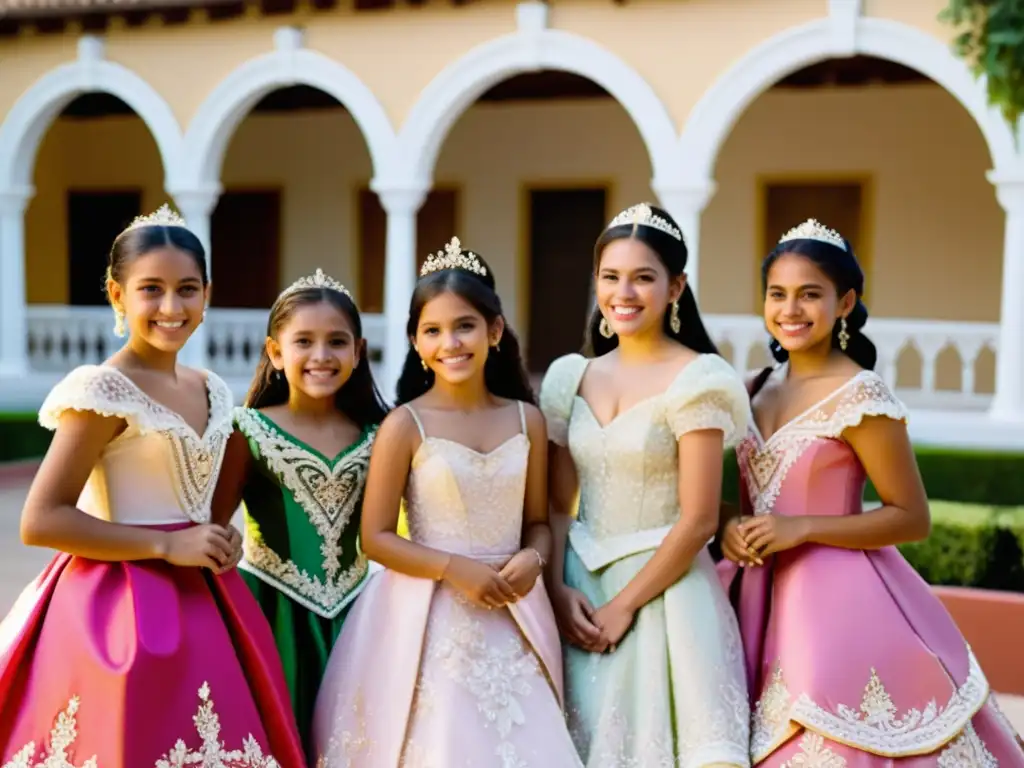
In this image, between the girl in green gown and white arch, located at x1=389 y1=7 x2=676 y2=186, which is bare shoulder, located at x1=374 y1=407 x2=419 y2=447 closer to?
the girl in green gown

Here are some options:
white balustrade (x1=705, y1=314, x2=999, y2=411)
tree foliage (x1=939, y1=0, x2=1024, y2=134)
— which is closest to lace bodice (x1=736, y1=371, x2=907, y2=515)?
tree foliage (x1=939, y1=0, x2=1024, y2=134)

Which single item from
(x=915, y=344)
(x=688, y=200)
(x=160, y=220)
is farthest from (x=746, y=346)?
(x=160, y=220)

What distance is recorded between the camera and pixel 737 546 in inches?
117

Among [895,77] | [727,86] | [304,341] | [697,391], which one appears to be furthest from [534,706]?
[895,77]

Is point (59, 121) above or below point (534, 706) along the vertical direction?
above

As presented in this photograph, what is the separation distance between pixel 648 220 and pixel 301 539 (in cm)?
125

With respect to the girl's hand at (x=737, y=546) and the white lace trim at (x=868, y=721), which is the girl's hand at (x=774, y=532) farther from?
the white lace trim at (x=868, y=721)

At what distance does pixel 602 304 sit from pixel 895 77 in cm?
1003

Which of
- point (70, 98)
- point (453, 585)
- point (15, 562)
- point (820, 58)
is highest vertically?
point (70, 98)

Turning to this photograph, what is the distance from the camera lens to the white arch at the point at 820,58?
8.73 meters

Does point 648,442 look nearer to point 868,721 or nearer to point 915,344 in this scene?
point 868,721

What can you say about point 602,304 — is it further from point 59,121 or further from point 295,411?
point 59,121

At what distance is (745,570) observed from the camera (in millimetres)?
3127

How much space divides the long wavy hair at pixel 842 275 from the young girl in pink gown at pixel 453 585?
2.65 ft
